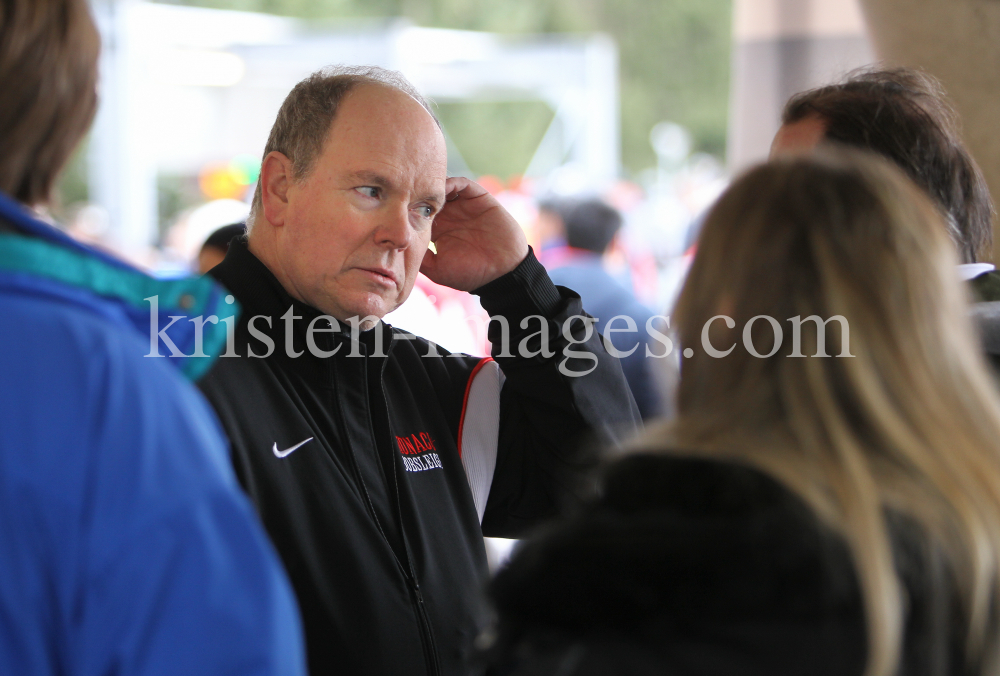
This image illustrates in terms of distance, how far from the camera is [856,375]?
3.13 ft

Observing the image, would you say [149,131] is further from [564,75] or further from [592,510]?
[592,510]

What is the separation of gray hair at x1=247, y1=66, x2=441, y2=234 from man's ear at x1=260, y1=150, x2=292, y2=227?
0.05 feet

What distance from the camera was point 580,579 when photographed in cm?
90

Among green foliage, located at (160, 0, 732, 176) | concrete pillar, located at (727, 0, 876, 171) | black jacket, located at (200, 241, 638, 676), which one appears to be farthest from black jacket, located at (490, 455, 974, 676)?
green foliage, located at (160, 0, 732, 176)

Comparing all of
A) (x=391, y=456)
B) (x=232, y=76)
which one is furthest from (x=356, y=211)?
(x=232, y=76)

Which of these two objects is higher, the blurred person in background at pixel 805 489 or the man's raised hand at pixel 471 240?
the man's raised hand at pixel 471 240

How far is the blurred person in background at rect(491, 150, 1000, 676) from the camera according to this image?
2.89ft

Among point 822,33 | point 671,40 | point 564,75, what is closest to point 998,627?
point 822,33

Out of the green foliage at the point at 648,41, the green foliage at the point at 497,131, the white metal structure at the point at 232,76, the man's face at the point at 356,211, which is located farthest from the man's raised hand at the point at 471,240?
the green foliage at the point at 648,41

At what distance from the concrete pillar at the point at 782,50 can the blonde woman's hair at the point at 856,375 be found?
7.25 feet

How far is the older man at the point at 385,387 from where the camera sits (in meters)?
1.51

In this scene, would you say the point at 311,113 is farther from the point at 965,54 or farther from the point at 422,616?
the point at 965,54

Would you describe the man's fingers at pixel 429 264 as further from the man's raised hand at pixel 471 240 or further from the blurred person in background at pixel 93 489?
the blurred person in background at pixel 93 489

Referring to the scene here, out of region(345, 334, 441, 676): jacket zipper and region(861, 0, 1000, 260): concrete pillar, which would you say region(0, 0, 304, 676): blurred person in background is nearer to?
region(345, 334, 441, 676): jacket zipper
